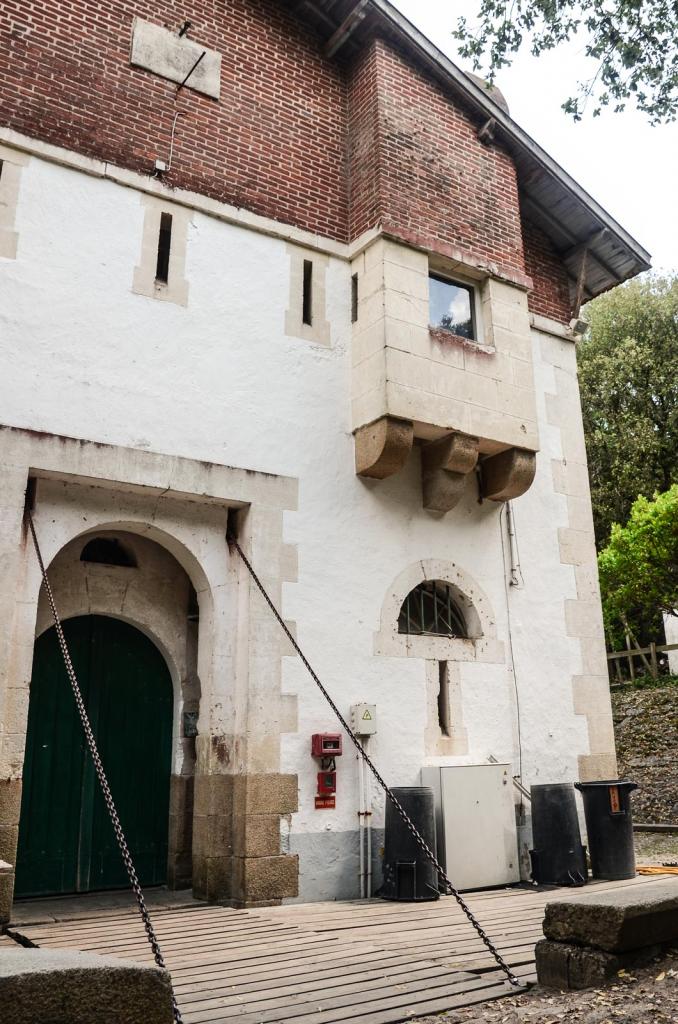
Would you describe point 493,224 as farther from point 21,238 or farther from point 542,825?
point 542,825

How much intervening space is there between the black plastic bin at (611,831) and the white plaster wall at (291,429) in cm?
87

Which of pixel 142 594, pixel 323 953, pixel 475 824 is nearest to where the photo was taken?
pixel 323 953

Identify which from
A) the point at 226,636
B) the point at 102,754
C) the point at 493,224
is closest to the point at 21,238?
the point at 226,636

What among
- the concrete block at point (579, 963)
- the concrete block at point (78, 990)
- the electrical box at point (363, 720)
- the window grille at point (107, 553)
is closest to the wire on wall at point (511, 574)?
the electrical box at point (363, 720)

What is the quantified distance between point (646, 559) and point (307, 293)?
484 inches

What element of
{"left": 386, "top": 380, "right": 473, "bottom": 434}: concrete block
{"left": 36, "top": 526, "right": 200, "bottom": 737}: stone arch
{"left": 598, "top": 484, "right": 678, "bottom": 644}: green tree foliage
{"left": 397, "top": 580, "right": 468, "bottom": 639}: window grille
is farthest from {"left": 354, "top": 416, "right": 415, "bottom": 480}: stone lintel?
{"left": 598, "top": 484, "right": 678, "bottom": 644}: green tree foliage

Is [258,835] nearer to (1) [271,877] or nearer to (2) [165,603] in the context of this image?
(1) [271,877]

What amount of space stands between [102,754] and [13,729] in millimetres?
1537

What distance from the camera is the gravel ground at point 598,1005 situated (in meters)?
4.02

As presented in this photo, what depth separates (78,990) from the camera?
10.0 feet

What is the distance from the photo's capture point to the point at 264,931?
6164 millimetres

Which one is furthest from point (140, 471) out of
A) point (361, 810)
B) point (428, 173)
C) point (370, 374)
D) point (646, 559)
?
point (646, 559)

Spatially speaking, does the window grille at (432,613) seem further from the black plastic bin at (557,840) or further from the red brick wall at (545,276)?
the red brick wall at (545,276)

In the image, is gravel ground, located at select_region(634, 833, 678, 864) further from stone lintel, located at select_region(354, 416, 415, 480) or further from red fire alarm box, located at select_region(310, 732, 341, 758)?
stone lintel, located at select_region(354, 416, 415, 480)
